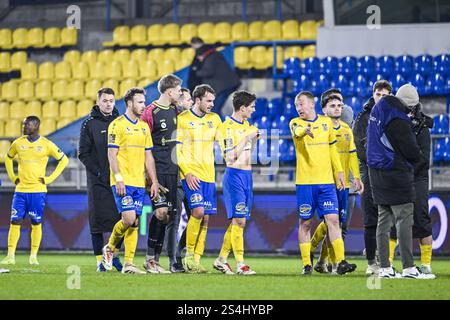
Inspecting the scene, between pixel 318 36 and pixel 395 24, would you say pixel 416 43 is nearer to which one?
pixel 395 24

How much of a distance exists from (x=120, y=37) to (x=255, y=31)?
3.82 m

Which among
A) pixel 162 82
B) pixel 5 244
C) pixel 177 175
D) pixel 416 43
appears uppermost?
pixel 416 43

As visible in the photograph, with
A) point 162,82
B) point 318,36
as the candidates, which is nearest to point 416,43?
point 318,36

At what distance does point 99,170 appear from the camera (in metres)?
12.6

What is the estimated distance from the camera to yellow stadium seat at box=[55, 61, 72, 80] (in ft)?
87.6

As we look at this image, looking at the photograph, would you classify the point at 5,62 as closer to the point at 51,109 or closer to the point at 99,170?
the point at 51,109

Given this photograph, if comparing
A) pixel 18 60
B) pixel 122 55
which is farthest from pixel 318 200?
pixel 18 60

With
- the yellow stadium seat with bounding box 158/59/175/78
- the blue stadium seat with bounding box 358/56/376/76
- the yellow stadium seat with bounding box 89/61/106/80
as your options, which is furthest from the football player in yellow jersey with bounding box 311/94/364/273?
the yellow stadium seat with bounding box 89/61/106/80

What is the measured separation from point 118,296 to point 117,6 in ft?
75.5

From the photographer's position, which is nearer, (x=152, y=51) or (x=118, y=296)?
(x=118, y=296)

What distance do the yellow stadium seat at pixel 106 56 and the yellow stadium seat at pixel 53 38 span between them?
2093 millimetres

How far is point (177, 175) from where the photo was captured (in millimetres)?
12141

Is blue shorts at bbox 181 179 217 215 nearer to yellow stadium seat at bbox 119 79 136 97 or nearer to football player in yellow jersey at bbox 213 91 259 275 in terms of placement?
football player in yellow jersey at bbox 213 91 259 275

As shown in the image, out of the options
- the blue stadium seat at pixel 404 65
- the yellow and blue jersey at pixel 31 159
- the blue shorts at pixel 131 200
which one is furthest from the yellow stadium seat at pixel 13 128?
the blue shorts at pixel 131 200
